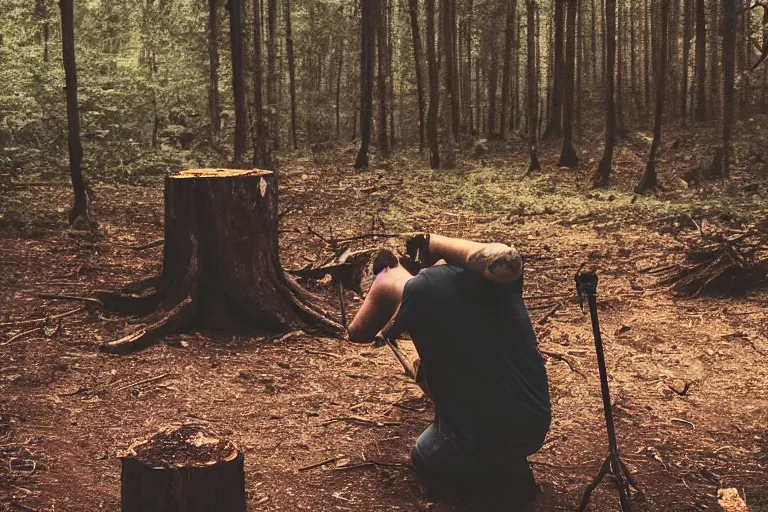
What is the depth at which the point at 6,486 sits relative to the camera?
4.21 m

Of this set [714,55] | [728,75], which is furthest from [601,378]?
[714,55]

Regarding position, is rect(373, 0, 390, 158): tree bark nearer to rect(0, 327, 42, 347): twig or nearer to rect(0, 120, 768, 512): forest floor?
rect(0, 120, 768, 512): forest floor

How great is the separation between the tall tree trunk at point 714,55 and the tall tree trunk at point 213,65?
13.8 metres

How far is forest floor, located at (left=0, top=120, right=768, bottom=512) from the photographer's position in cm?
435

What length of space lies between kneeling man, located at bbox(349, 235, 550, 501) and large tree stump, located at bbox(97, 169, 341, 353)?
3098mm

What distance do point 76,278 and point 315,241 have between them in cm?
361

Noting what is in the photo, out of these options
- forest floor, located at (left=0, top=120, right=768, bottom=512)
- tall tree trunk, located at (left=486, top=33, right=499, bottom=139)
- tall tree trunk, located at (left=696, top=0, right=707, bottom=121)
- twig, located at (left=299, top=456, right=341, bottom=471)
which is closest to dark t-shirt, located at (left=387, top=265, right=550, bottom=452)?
forest floor, located at (left=0, top=120, right=768, bottom=512)

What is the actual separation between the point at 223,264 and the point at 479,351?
3.72 meters

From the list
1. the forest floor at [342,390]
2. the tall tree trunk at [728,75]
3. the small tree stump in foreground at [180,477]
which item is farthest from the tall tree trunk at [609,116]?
the small tree stump in foreground at [180,477]

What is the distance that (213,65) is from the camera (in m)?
24.1

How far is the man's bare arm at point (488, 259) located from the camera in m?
3.44

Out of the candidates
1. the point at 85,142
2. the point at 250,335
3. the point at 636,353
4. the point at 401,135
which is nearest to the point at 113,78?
the point at 85,142

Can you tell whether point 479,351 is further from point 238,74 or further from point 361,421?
point 238,74

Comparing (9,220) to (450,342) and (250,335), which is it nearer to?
(250,335)
